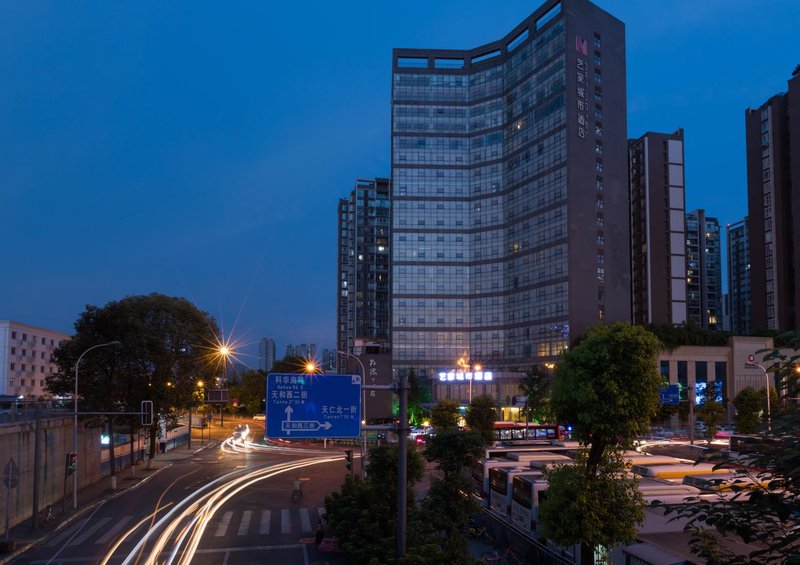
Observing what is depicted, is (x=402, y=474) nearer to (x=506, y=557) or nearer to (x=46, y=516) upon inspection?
(x=506, y=557)

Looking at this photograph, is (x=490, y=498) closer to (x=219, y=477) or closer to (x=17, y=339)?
(x=219, y=477)

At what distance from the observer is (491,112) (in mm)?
113062

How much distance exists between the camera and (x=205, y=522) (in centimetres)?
3200

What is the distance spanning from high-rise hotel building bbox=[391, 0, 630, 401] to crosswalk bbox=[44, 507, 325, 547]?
219 feet

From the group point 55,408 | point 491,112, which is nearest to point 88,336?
point 55,408

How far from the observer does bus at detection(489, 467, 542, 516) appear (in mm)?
27000

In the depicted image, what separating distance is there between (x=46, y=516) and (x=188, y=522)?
7.70 m

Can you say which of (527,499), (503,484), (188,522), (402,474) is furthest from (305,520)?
(402,474)

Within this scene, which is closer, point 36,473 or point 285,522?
point 36,473

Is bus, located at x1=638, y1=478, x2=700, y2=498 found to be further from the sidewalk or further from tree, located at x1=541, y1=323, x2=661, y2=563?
the sidewalk

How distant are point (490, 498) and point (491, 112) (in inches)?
3673

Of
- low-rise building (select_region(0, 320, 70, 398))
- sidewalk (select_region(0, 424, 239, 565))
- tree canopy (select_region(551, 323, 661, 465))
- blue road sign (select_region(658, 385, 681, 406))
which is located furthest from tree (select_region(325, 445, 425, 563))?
low-rise building (select_region(0, 320, 70, 398))

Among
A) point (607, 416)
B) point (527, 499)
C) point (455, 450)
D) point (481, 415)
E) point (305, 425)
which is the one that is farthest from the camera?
point (481, 415)

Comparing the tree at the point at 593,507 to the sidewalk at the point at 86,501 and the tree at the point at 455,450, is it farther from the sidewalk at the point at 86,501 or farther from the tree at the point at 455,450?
the sidewalk at the point at 86,501
